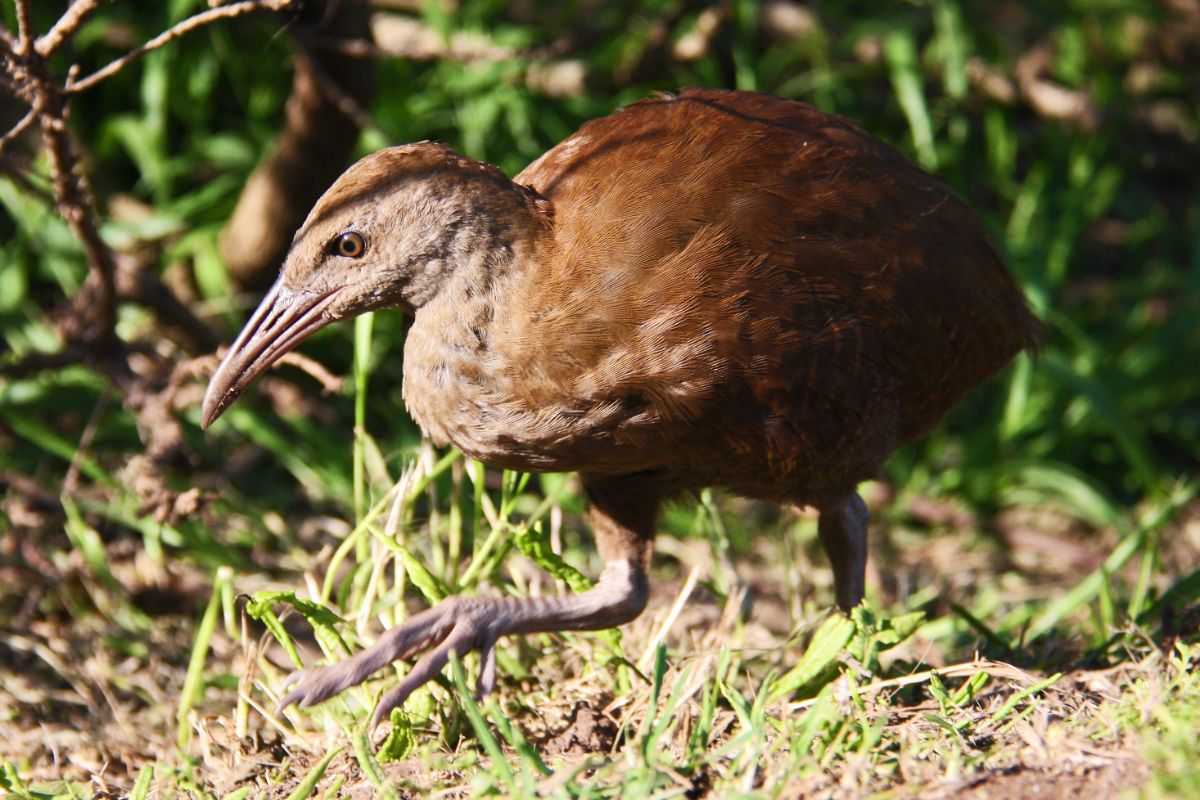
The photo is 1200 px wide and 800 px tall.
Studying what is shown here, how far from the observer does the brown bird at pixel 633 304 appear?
2.46m

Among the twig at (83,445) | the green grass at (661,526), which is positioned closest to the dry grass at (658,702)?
the green grass at (661,526)

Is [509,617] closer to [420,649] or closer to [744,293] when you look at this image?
[420,649]

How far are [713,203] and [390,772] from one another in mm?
1181

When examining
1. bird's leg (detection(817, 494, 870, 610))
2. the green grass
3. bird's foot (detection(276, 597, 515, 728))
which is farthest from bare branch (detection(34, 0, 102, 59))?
bird's leg (detection(817, 494, 870, 610))

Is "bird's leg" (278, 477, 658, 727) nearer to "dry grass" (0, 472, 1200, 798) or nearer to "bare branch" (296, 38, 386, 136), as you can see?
"dry grass" (0, 472, 1200, 798)

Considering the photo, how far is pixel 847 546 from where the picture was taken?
10.3 feet

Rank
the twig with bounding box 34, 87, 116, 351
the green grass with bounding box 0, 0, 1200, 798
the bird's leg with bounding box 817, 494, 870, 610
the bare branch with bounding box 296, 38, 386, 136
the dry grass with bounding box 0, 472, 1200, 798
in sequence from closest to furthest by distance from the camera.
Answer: the dry grass with bounding box 0, 472, 1200, 798 < the green grass with bounding box 0, 0, 1200, 798 < the twig with bounding box 34, 87, 116, 351 < the bird's leg with bounding box 817, 494, 870, 610 < the bare branch with bounding box 296, 38, 386, 136

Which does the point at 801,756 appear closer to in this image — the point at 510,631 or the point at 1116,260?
the point at 510,631

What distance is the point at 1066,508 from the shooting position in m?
4.30

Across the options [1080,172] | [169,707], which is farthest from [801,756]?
[1080,172]

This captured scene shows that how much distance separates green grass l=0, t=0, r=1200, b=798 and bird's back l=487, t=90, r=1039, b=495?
0.41m

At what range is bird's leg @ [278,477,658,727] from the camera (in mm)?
2447

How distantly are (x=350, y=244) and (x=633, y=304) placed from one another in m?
0.54

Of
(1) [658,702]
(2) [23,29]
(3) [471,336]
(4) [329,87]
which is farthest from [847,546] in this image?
(2) [23,29]
